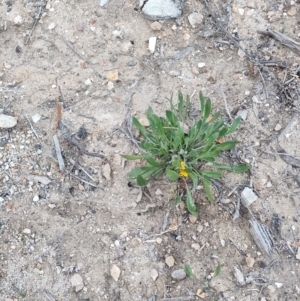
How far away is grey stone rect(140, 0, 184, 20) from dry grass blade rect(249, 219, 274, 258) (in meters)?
1.49

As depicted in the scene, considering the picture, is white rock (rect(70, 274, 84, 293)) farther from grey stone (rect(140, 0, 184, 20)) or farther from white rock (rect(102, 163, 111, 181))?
grey stone (rect(140, 0, 184, 20))

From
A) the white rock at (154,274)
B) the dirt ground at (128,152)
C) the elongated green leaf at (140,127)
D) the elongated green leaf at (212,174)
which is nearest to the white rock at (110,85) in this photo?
the dirt ground at (128,152)

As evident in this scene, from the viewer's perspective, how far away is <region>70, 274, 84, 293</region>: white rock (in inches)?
118

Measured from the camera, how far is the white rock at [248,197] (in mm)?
3098

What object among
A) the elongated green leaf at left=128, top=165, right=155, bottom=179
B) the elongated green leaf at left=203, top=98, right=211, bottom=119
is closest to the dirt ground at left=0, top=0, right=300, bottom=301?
the elongated green leaf at left=128, top=165, right=155, bottom=179

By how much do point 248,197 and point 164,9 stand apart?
1.38 meters

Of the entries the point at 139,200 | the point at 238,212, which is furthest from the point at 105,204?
the point at 238,212

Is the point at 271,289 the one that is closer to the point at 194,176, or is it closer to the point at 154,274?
the point at 154,274

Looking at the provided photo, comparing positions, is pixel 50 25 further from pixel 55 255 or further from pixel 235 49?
pixel 55 255

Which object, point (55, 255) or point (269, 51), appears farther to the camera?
point (269, 51)

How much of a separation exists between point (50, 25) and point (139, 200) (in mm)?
1383

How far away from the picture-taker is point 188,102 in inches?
→ 126

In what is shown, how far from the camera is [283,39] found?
350 cm

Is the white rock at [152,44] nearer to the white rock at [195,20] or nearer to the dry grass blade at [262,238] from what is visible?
the white rock at [195,20]
